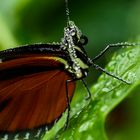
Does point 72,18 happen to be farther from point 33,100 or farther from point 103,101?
point 103,101

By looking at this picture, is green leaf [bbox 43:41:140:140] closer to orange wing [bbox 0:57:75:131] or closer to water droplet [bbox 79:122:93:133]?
water droplet [bbox 79:122:93:133]

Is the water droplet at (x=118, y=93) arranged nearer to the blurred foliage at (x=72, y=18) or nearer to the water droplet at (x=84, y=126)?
the water droplet at (x=84, y=126)

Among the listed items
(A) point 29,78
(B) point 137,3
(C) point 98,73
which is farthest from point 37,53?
(B) point 137,3

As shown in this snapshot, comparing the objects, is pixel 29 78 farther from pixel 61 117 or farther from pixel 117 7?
pixel 117 7

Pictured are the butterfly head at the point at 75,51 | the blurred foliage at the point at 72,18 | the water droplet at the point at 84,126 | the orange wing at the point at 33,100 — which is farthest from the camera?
the blurred foliage at the point at 72,18

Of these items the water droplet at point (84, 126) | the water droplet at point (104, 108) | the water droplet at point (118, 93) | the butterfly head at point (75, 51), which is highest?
the butterfly head at point (75, 51)

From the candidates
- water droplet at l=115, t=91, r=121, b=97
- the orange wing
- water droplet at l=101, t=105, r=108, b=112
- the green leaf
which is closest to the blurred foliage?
the green leaf

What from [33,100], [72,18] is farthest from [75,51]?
[72,18]

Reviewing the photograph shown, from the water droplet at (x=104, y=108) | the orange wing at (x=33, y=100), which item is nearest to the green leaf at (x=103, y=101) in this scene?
the water droplet at (x=104, y=108)
